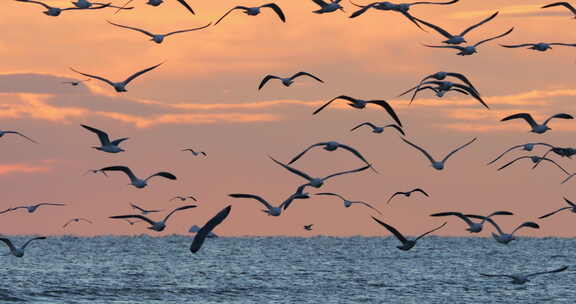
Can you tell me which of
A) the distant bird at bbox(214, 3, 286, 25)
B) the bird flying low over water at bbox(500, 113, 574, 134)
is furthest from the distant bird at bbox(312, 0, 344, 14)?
the bird flying low over water at bbox(500, 113, 574, 134)

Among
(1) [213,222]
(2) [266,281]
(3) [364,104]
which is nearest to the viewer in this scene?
(1) [213,222]

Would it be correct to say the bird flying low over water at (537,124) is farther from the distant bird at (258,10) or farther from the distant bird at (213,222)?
the distant bird at (213,222)

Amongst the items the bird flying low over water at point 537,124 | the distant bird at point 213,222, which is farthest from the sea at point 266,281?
the distant bird at point 213,222

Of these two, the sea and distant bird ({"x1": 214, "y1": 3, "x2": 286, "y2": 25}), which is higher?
distant bird ({"x1": 214, "y1": 3, "x2": 286, "y2": 25})

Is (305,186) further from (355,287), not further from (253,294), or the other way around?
(355,287)

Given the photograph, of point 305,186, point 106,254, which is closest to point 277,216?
point 305,186

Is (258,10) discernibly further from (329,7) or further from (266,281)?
(266,281)

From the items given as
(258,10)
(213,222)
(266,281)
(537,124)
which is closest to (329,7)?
(258,10)

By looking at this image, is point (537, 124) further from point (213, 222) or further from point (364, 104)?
point (213, 222)

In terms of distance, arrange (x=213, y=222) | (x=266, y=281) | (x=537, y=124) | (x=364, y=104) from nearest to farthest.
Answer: (x=213, y=222) < (x=364, y=104) < (x=537, y=124) < (x=266, y=281)

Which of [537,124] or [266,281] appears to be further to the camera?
[266,281]

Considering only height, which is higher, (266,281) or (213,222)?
(213,222)

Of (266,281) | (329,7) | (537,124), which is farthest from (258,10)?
(266,281)

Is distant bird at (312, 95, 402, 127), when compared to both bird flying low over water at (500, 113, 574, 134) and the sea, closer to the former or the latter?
bird flying low over water at (500, 113, 574, 134)
